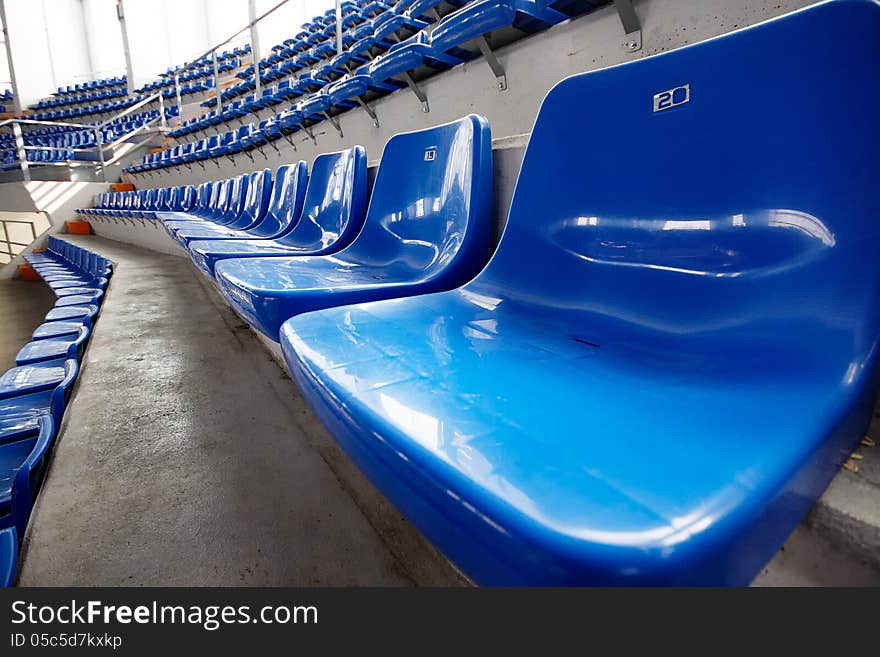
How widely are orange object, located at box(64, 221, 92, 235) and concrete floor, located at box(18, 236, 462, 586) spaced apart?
8066 mm

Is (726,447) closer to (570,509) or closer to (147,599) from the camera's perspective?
(570,509)

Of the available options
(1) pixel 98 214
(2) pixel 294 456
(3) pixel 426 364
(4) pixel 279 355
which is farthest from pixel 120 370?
(1) pixel 98 214

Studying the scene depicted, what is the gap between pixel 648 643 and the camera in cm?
24

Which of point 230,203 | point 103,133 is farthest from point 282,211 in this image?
point 103,133

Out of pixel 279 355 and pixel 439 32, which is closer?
pixel 279 355

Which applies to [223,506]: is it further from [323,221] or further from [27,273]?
[27,273]

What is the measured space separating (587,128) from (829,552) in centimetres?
48

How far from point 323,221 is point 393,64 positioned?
136 centimetres

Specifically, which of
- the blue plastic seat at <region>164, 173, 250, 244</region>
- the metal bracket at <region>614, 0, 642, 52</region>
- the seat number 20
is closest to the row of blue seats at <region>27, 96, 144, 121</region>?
the blue plastic seat at <region>164, 173, 250, 244</region>

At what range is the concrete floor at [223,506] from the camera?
2.03 ft

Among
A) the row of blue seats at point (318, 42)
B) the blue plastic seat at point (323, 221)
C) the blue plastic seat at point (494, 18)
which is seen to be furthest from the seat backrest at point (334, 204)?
the row of blue seats at point (318, 42)

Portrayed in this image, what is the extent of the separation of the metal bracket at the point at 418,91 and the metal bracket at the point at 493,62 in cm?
49

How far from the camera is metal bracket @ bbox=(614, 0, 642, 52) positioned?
160 centimetres

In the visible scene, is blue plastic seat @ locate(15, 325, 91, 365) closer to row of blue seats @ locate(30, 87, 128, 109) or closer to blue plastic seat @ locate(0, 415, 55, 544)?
blue plastic seat @ locate(0, 415, 55, 544)
